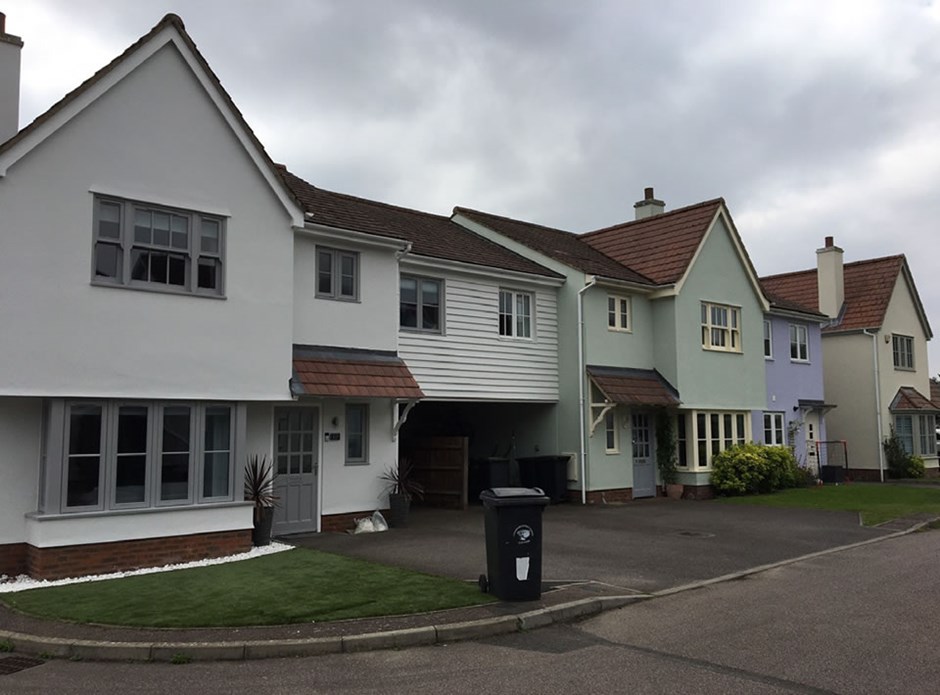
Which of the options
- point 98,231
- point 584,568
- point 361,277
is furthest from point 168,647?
point 361,277

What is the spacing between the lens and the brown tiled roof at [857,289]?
1259 inches

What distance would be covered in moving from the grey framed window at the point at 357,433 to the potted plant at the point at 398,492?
66cm

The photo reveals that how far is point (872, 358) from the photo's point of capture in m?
31.4

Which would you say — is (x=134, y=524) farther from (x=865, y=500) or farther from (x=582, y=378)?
(x=865, y=500)

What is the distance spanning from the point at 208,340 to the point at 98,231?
2.30 meters

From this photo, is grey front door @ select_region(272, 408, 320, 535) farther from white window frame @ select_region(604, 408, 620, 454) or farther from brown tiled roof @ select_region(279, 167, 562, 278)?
white window frame @ select_region(604, 408, 620, 454)

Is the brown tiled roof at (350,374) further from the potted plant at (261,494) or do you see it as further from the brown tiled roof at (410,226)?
the brown tiled roof at (410,226)

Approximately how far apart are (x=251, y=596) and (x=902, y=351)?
101 ft

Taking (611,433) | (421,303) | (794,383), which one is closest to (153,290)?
(421,303)

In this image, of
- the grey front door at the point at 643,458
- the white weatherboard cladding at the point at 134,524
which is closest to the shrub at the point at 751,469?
the grey front door at the point at 643,458

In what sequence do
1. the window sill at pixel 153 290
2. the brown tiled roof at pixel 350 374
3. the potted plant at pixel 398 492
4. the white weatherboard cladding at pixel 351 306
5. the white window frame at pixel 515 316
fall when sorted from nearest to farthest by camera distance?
the window sill at pixel 153 290 → the brown tiled roof at pixel 350 374 → the white weatherboard cladding at pixel 351 306 → the potted plant at pixel 398 492 → the white window frame at pixel 515 316

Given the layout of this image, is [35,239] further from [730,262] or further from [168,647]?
[730,262]

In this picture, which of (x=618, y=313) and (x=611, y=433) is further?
(x=618, y=313)

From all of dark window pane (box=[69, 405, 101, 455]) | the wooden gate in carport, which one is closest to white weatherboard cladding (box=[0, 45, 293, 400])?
dark window pane (box=[69, 405, 101, 455])
